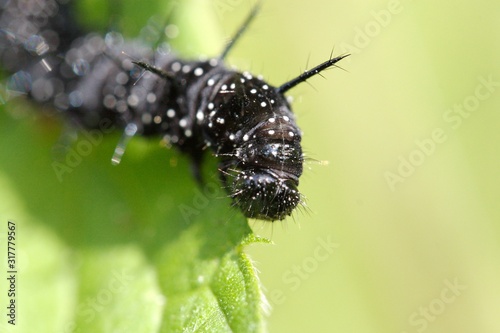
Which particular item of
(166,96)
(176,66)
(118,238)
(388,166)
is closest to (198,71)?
(176,66)

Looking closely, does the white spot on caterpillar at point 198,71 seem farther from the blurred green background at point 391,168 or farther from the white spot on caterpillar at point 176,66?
the blurred green background at point 391,168

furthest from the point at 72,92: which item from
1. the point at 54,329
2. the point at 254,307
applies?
the point at 254,307

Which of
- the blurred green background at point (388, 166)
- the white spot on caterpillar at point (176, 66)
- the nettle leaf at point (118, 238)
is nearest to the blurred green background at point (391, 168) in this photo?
the blurred green background at point (388, 166)

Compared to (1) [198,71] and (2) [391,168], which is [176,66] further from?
(2) [391,168]

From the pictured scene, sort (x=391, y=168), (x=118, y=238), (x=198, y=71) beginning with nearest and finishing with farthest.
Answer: (x=198, y=71), (x=118, y=238), (x=391, y=168)

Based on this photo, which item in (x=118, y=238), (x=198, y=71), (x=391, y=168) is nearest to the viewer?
(x=198, y=71)
